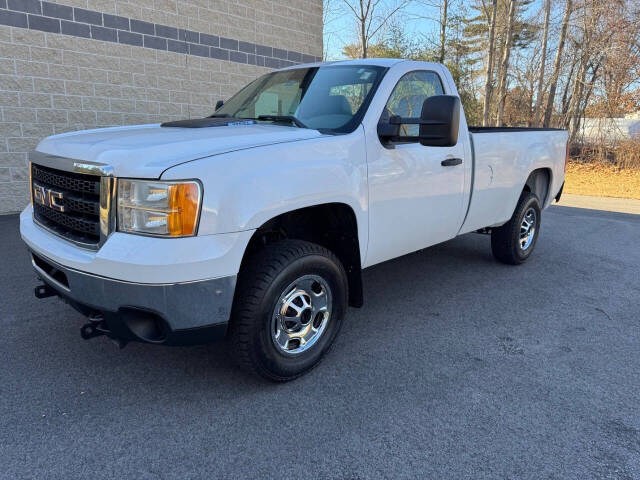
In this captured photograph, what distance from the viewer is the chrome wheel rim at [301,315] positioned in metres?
2.84

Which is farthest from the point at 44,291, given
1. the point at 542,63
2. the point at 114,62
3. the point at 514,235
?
the point at 542,63

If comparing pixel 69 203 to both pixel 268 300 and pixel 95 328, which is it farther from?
pixel 268 300

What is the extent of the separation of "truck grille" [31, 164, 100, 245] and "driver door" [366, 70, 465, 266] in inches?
65.9

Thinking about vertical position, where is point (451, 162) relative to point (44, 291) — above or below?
above

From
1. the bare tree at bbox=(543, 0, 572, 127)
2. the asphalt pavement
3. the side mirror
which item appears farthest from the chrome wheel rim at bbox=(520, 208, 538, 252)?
the bare tree at bbox=(543, 0, 572, 127)

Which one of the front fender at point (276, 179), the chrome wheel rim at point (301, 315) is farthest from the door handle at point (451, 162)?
the chrome wheel rim at point (301, 315)

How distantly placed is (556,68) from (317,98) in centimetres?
1983

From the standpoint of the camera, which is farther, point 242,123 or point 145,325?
point 242,123

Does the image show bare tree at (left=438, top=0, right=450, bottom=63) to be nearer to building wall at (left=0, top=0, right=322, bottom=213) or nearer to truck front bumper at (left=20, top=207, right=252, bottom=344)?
building wall at (left=0, top=0, right=322, bottom=213)

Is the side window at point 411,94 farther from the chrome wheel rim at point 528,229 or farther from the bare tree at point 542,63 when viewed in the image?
the bare tree at point 542,63

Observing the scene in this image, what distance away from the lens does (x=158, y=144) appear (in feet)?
8.35

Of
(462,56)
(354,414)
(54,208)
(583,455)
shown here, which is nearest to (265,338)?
(354,414)

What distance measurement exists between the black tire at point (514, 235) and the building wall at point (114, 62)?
6.50 m

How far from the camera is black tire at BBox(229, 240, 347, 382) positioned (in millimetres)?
2627
